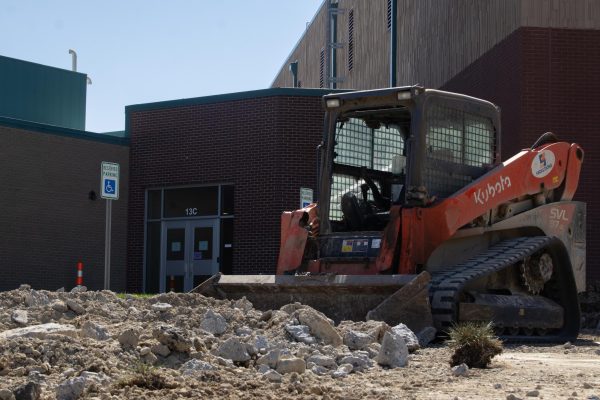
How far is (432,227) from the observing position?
13523 mm

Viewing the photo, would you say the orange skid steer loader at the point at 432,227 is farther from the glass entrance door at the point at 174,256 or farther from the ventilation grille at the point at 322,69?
the ventilation grille at the point at 322,69

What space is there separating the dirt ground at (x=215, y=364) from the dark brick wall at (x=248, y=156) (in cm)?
1637

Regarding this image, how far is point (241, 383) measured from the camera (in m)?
8.33

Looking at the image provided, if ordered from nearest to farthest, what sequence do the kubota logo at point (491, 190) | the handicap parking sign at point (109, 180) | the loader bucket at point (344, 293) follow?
the loader bucket at point (344, 293) → the kubota logo at point (491, 190) → the handicap parking sign at point (109, 180)

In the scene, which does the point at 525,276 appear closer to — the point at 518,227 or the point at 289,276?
the point at 518,227

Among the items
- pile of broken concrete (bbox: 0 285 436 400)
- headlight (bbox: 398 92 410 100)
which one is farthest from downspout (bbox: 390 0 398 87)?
pile of broken concrete (bbox: 0 285 436 400)

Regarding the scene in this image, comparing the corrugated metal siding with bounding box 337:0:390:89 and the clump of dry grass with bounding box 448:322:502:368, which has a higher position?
the corrugated metal siding with bounding box 337:0:390:89

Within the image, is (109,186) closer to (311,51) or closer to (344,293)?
(344,293)

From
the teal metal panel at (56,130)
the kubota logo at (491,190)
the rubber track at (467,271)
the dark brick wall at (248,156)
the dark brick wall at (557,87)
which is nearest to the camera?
the rubber track at (467,271)

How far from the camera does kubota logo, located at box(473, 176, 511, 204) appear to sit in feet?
45.6

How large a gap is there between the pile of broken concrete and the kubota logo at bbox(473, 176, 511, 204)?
7.60 ft

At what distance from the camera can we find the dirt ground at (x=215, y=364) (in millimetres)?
8016

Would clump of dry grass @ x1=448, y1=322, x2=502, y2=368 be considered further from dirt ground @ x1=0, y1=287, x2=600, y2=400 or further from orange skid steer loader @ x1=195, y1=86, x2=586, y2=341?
orange skid steer loader @ x1=195, y1=86, x2=586, y2=341

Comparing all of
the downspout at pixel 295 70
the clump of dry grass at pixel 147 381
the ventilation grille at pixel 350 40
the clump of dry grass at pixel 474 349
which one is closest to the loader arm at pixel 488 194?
the clump of dry grass at pixel 474 349
